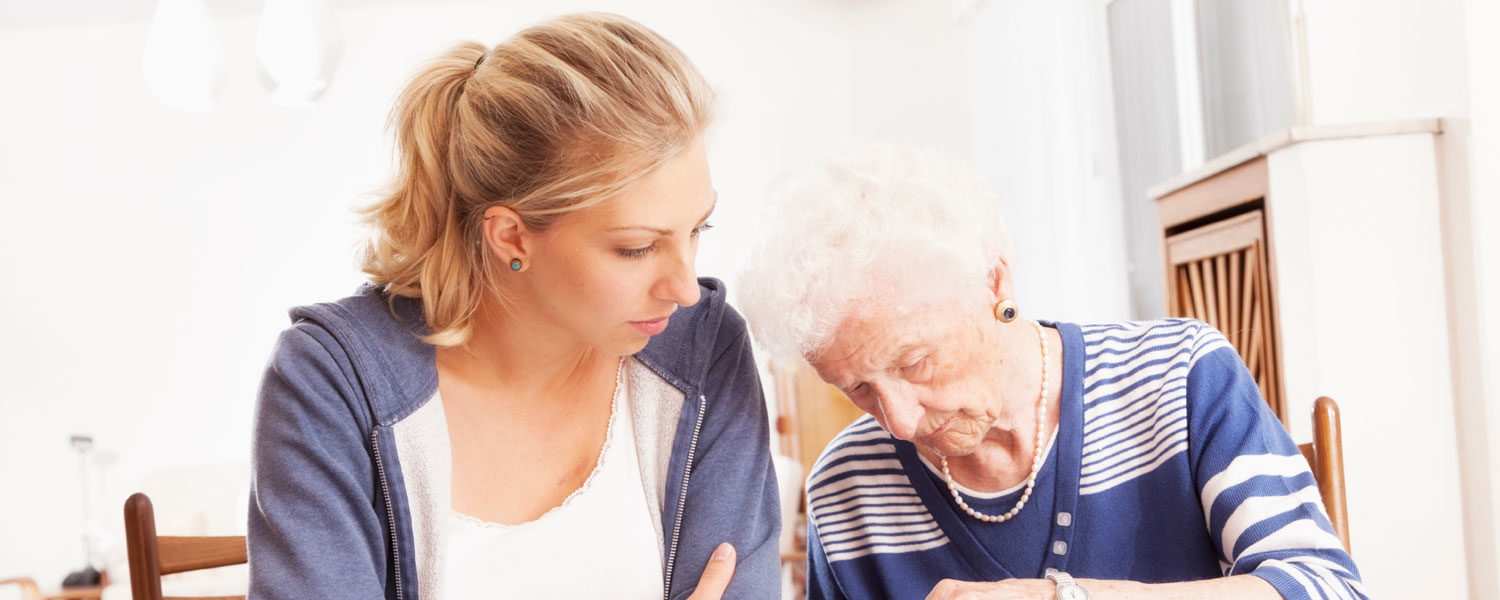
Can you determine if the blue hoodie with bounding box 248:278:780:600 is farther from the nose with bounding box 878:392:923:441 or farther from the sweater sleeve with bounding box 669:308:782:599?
the nose with bounding box 878:392:923:441

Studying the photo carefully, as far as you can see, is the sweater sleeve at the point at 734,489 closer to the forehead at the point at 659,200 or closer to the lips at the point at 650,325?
the lips at the point at 650,325

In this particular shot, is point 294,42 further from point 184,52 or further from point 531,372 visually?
point 531,372

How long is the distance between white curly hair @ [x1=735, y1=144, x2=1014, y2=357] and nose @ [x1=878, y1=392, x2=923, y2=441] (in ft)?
0.30

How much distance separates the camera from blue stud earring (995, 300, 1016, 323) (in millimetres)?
1191

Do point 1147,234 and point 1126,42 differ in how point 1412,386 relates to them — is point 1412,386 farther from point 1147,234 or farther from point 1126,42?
point 1126,42

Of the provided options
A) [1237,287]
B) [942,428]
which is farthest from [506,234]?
[1237,287]

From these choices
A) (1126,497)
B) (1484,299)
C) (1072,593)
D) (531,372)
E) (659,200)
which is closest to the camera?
(1072,593)

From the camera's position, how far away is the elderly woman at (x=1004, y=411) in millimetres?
1097

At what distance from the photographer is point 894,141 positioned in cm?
120

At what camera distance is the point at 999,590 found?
100cm

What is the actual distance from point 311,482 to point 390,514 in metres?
0.11

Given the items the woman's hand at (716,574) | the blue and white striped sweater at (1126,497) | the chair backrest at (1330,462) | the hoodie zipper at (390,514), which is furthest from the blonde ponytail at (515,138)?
the chair backrest at (1330,462)

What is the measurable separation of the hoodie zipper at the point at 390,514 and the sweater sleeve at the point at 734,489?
0.95ft

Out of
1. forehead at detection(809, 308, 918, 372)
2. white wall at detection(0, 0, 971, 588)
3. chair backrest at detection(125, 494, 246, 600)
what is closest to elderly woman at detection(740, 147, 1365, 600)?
forehead at detection(809, 308, 918, 372)
